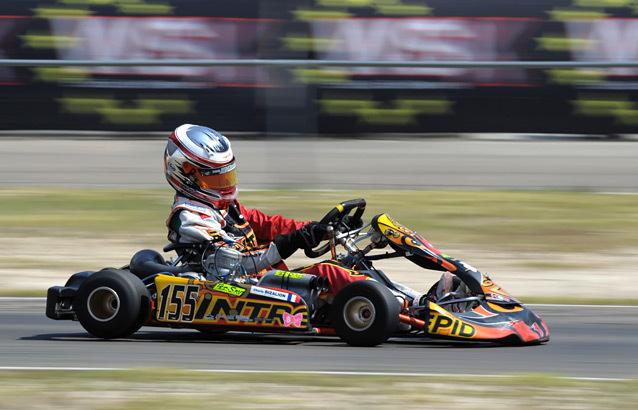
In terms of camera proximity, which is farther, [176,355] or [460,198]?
[460,198]

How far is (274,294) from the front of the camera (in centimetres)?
612

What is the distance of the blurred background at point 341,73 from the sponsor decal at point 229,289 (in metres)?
6.16

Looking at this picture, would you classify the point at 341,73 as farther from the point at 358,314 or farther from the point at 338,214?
the point at 358,314

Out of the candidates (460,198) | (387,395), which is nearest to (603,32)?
(460,198)

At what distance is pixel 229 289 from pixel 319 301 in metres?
0.54

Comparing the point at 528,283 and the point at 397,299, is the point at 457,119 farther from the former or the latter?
the point at 397,299

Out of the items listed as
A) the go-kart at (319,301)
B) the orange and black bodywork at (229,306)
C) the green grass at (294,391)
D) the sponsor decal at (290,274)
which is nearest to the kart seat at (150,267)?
the go-kart at (319,301)

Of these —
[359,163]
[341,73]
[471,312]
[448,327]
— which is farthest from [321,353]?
[341,73]

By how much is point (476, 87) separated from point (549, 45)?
1934 mm

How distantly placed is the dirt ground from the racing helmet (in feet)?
8.60

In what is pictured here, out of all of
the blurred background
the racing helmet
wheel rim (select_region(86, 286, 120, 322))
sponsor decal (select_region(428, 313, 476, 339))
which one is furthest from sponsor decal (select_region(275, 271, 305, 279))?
the blurred background

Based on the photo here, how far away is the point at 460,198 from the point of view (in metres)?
12.4

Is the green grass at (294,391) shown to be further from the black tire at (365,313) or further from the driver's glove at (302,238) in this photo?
the driver's glove at (302,238)

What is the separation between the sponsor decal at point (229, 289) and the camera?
6160mm
